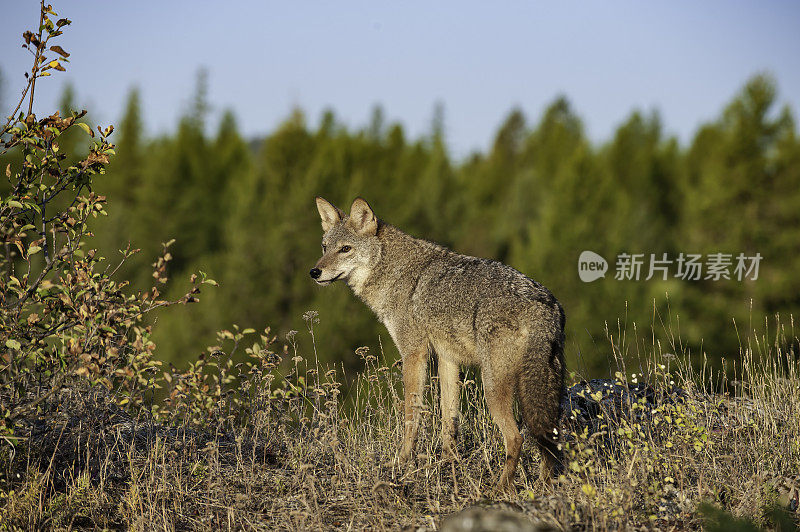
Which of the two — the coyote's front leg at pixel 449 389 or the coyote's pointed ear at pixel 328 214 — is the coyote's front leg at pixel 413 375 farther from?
the coyote's pointed ear at pixel 328 214

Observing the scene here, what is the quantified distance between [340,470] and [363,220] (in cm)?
303

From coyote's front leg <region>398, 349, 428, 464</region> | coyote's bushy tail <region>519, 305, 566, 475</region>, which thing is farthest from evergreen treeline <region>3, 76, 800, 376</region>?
coyote's bushy tail <region>519, 305, 566, 475</region>

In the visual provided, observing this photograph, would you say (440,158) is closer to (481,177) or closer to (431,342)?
(481,177)

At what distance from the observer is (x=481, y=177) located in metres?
54.4

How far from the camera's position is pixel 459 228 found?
39.4 metres

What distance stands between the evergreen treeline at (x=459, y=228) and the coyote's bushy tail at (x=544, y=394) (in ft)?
62.9

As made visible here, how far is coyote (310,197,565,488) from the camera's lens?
5586 millimetres
